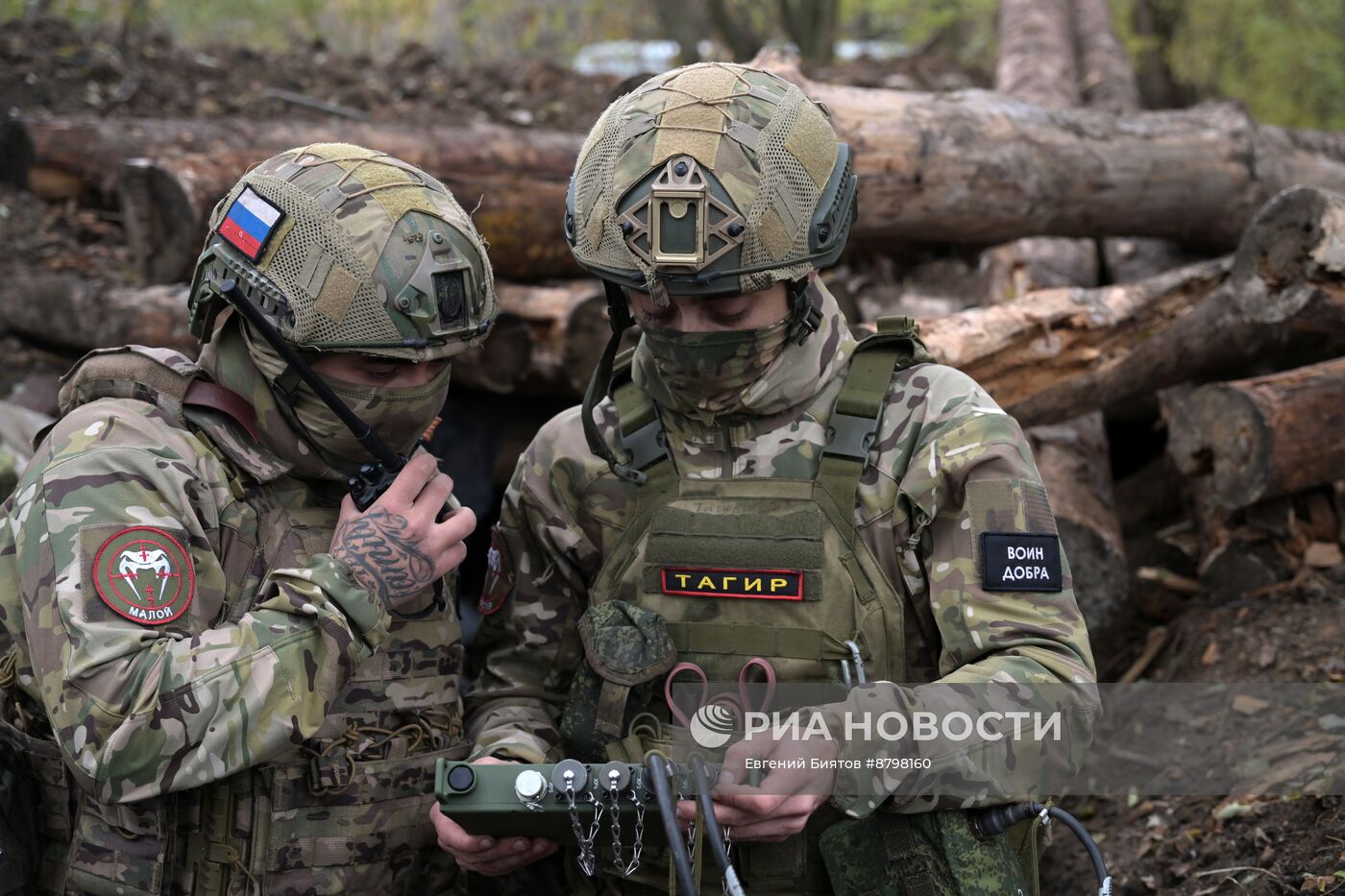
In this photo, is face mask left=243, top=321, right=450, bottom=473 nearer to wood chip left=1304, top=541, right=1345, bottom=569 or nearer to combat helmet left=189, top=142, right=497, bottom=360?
combat helmet left=189, top=142, right=497, bottom=360

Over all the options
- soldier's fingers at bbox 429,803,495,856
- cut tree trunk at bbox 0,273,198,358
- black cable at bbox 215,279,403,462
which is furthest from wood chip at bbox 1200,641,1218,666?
cut tree trunk at bbox 0,273,198,358

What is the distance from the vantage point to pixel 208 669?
295 cm

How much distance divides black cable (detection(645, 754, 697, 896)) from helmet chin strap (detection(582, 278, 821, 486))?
0.95 meters

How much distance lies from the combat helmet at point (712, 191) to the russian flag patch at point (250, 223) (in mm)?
794

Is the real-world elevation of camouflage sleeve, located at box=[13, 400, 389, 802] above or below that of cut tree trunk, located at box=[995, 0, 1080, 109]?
above

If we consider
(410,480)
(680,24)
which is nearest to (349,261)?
(410,480)

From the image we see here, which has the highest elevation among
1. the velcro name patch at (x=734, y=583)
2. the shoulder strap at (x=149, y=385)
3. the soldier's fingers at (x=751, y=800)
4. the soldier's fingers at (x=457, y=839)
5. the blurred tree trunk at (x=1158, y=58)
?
the shoulder strap at (x=149, y=385)

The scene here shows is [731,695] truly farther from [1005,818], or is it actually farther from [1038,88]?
[1038,88]

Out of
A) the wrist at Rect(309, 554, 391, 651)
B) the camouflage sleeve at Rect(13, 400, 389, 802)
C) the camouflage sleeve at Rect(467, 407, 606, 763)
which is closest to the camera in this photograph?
the camouflage sleeve at Rect(13, 400, 389, 802)

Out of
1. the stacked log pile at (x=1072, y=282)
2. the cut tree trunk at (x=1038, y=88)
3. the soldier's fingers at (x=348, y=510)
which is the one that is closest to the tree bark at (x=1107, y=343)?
the stacked log pile at (x=1072, y=282)

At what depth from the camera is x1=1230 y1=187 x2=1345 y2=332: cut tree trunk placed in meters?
5.44

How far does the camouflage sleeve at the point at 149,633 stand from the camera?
9.53ft

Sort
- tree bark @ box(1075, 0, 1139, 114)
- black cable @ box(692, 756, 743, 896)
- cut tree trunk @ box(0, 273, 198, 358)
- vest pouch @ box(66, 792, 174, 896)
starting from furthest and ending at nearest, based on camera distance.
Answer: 1. tree bark @ box(1075, 0, 1139, 114)
2. cut tree trunk @ box(0, 273, 198, 358)
3. vest pouch @ box(66, 792, 174, 896)
4. black cable @ box(692, 756, 743, 896)

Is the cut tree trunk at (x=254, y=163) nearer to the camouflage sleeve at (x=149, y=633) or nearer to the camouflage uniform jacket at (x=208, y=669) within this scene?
the camouflage uniform jacket at (x=208, y=669)
